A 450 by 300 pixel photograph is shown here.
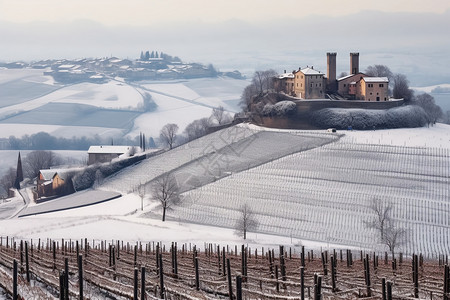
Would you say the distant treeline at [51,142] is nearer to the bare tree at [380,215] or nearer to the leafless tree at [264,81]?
the leafless tree at [264,81]

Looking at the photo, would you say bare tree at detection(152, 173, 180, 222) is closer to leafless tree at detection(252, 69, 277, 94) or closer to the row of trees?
the row of trees

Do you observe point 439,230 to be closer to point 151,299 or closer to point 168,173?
point 168,173

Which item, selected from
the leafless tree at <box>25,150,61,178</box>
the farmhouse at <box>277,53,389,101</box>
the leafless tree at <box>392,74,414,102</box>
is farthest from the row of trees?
the leafless tree at <box>392,74,414,102</box>

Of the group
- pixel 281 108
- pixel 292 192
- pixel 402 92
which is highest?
pixel 402 92

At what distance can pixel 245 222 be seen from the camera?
52969mm

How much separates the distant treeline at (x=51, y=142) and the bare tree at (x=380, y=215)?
4324 inches

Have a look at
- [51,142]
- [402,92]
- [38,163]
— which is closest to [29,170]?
[38,163]

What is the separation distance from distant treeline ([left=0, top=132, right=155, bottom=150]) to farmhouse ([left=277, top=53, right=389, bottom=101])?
76717 millimetres

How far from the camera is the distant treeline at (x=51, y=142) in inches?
6570

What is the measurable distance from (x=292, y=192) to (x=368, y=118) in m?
23.5

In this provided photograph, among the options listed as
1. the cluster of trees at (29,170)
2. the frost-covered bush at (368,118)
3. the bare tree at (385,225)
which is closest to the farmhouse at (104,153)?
the cluster of trees at (29,170)

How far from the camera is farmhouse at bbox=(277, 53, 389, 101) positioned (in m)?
87.1

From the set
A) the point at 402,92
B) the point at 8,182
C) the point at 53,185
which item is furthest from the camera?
the point at 8,182

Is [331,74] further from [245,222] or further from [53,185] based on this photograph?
[245,222]
